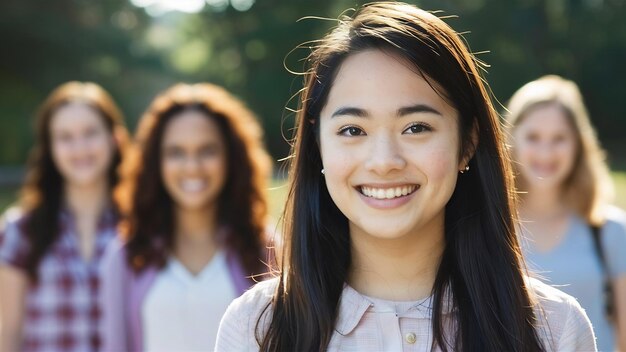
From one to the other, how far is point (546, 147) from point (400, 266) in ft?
6.36

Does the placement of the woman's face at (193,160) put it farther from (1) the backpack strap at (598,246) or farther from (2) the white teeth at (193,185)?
(1) the backpack strap at (598,246)

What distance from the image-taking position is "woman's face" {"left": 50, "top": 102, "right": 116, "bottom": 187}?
4.33m

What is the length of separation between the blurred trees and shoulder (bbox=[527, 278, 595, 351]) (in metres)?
23.3

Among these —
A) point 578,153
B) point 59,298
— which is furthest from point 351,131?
point 59,298

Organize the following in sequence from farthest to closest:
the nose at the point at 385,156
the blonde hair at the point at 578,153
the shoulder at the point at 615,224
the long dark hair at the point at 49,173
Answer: the long dark hair at the point at 49,173
the blonde hair at the point at 578,153
the shoulder at the point at 615,224
the nose at the point at 385,156

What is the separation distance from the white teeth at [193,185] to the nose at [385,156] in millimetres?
2045

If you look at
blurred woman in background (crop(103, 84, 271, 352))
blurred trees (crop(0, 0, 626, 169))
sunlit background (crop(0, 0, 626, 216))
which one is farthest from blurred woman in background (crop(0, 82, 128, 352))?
blurred trees (crop(0, 0, 626, 169))

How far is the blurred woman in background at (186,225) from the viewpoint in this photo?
3.63m

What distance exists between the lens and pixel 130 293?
3.72m

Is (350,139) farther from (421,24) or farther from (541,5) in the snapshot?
(541,5)

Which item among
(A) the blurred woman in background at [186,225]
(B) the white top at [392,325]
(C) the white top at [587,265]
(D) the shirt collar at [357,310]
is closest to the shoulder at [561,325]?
(B) the white top at [392,325]

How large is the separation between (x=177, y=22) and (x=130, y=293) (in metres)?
35.0

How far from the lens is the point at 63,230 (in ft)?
13.9

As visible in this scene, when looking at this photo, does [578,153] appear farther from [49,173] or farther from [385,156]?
[49,173]
